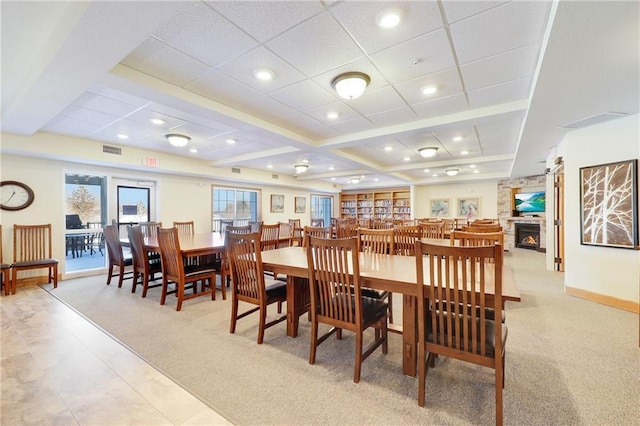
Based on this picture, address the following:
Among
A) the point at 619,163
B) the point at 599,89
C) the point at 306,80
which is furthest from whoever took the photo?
the point at 619,163

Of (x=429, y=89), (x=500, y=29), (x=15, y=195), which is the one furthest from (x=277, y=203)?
(x=500, y=29)

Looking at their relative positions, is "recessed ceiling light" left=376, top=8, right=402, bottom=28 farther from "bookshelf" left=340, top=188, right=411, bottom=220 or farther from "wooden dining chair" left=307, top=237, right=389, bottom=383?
"bookshelf" left=340, top=188, right=411, bottom=220

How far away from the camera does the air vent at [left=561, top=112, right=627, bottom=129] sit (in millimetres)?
3221

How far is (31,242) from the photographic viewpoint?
15.2ft

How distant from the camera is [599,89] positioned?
2.58 metres

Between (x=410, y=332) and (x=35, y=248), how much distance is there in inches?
238

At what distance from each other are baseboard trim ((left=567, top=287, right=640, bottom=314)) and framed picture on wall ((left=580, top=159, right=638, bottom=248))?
26.2 inches

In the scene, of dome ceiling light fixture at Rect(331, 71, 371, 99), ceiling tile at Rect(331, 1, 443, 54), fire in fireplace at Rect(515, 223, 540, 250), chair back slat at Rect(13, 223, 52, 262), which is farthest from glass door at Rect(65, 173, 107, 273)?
fire in fireplace at Rect(515, 223, 540, 250)

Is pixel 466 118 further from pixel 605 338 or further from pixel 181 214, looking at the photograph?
pixel 181 214

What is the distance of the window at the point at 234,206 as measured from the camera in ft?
25.4

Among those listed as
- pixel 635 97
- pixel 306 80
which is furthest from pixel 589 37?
pixel 306 80

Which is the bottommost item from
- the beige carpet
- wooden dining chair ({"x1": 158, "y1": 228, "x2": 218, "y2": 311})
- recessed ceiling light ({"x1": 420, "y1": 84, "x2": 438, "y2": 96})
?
the beige carpet

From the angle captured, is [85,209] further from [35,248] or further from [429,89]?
[429,89]

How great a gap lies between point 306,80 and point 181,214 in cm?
534
